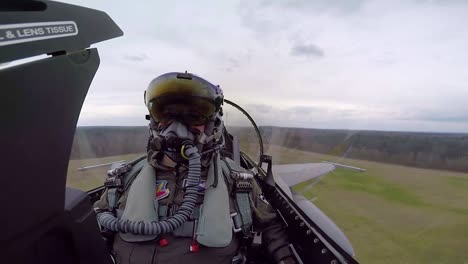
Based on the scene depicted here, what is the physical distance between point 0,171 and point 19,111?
0.32 feet

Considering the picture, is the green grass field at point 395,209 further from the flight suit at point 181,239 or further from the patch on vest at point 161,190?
the patch on vest at point 161,190

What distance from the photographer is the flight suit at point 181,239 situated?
1357 mm

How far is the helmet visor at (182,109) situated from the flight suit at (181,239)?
0.95ft

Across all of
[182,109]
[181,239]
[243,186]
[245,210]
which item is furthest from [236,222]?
[182,109]

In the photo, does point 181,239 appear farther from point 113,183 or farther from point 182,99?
point 182,99

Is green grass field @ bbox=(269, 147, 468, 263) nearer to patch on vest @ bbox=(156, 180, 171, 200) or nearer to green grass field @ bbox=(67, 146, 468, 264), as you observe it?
green grass field @ bbox=(67, 146, 468, 264)

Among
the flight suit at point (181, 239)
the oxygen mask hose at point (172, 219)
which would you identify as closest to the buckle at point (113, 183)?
the flight suit at point (181, 239)

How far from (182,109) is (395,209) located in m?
4.74

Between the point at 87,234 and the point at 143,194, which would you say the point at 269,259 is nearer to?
the point at 143,194

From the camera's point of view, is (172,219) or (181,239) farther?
(181,239)

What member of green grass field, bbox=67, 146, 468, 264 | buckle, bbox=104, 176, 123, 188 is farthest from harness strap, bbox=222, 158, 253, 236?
green grass field, bbox=67, 146, 468, 264

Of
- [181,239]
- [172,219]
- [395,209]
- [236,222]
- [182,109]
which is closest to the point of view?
[172,219]

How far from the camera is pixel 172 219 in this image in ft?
4.19

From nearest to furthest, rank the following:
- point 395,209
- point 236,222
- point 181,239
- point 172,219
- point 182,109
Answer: point 172,219
point 181,239
point 236,222
point 182,109
point 395,209
